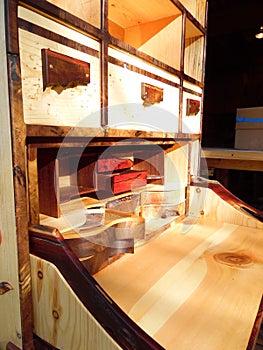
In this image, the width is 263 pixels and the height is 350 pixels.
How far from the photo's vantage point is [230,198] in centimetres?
130

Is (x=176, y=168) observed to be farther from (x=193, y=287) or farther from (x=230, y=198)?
(x=193, y=287)

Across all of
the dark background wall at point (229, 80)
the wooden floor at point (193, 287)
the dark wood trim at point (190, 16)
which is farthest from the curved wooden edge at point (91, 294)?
the dark background wall at point (229, 80)

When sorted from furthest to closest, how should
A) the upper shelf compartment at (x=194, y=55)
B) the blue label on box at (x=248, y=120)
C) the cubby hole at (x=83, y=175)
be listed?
the blue label on box at (x=248, y=120) → the upper shelf compartment at (x=194, y=55) → the cubby hole at (x=83, y=175)

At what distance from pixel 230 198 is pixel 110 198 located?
0.64m

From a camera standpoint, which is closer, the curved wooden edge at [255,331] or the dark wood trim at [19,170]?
the dark wood trim at [19,170]

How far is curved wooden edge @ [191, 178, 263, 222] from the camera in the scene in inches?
49.1

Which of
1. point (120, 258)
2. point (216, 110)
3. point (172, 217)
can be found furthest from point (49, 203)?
point (216, 110)

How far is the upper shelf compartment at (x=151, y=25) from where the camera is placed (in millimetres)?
974

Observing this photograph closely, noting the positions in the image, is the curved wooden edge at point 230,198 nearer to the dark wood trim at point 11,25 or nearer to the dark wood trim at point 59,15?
the dark wood trim at point 59,15

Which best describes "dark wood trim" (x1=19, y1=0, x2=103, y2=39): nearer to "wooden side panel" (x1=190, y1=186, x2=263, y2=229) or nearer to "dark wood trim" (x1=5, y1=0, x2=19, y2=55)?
"dark wood trim" (x1=5, y1=0, x2=19, y2=55)

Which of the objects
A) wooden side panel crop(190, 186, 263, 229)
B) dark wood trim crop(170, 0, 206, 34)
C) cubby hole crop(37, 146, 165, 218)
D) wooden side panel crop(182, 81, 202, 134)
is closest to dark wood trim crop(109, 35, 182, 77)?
wooden side panel crop(182, 81, 202, 134)

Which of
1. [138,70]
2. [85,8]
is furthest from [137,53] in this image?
[85,8]

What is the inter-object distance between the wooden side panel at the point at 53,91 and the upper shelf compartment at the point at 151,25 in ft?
1.58

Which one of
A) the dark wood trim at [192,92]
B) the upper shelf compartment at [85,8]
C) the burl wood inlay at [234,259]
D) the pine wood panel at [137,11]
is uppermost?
the pine wood panel at [137,11]
